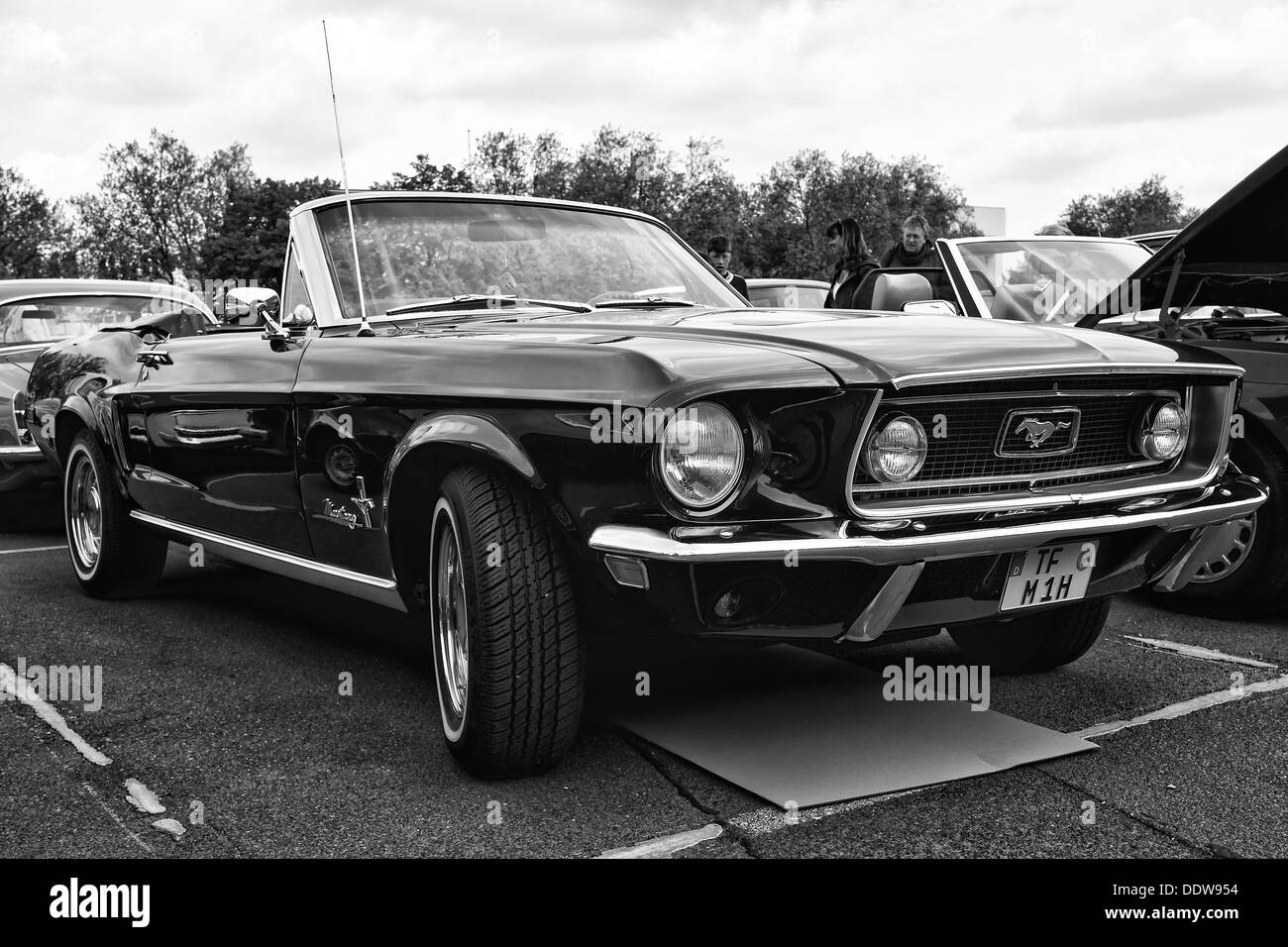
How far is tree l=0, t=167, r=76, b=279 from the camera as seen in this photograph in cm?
6188

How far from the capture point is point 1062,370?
3064 mm

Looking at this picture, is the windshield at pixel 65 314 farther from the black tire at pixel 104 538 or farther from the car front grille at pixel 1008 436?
the car front grille at pixel 1008 436

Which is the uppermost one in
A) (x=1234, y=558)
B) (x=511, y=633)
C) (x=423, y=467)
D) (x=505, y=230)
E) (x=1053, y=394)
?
(x=505, y=230)

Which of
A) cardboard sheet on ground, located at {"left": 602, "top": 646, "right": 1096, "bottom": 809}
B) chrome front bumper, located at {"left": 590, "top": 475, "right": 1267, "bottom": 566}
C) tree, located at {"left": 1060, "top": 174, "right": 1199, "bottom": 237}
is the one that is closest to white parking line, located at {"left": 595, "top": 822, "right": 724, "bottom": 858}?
cardboard sheet on ground, located at {"left": 602, "top": 646, "right": 1096, "bottom": 809}

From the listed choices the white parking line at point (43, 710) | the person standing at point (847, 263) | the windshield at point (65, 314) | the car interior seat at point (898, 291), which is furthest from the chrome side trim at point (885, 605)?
the windshield at point (65, 314)

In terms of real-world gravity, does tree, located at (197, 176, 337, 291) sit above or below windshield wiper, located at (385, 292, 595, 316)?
above

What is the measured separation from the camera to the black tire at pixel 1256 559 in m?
4.74

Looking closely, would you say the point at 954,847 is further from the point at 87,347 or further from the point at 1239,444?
the point at 87,347

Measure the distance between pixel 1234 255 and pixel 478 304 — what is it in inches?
105

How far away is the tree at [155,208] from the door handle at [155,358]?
205ft

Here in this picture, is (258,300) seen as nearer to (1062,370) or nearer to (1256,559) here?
(1062,370)

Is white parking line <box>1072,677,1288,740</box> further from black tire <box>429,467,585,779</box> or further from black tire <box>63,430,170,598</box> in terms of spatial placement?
black tire <box>63,430,170,598</box>

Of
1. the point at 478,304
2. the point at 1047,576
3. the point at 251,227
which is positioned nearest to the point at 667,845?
the point at 1047,576

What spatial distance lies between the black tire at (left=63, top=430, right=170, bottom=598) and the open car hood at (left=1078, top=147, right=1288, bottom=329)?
3934mm
